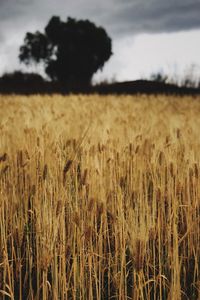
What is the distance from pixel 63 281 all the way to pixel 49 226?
18cm

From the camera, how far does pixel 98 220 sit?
174 centimetres

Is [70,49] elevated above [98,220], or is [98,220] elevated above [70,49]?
[70,49]

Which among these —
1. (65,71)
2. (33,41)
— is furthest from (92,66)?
(33,41)

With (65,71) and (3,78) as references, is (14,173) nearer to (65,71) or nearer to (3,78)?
(3,78)

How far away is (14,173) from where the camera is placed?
220cm

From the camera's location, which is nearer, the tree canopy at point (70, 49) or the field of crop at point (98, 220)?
the field of crop at point (98, 220)

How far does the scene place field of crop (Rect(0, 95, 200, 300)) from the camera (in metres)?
1.27

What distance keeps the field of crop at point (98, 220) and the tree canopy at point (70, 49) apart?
25153 mm

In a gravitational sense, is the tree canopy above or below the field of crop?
above

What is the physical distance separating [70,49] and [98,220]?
87.7 feet

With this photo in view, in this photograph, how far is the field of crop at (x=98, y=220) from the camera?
1.27 m

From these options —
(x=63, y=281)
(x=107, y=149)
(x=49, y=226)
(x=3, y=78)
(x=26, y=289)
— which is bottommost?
(x=26, y=289)

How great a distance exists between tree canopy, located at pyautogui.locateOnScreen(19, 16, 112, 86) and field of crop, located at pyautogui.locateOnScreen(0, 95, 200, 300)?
25153 mm

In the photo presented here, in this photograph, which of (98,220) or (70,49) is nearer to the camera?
(98,220)
